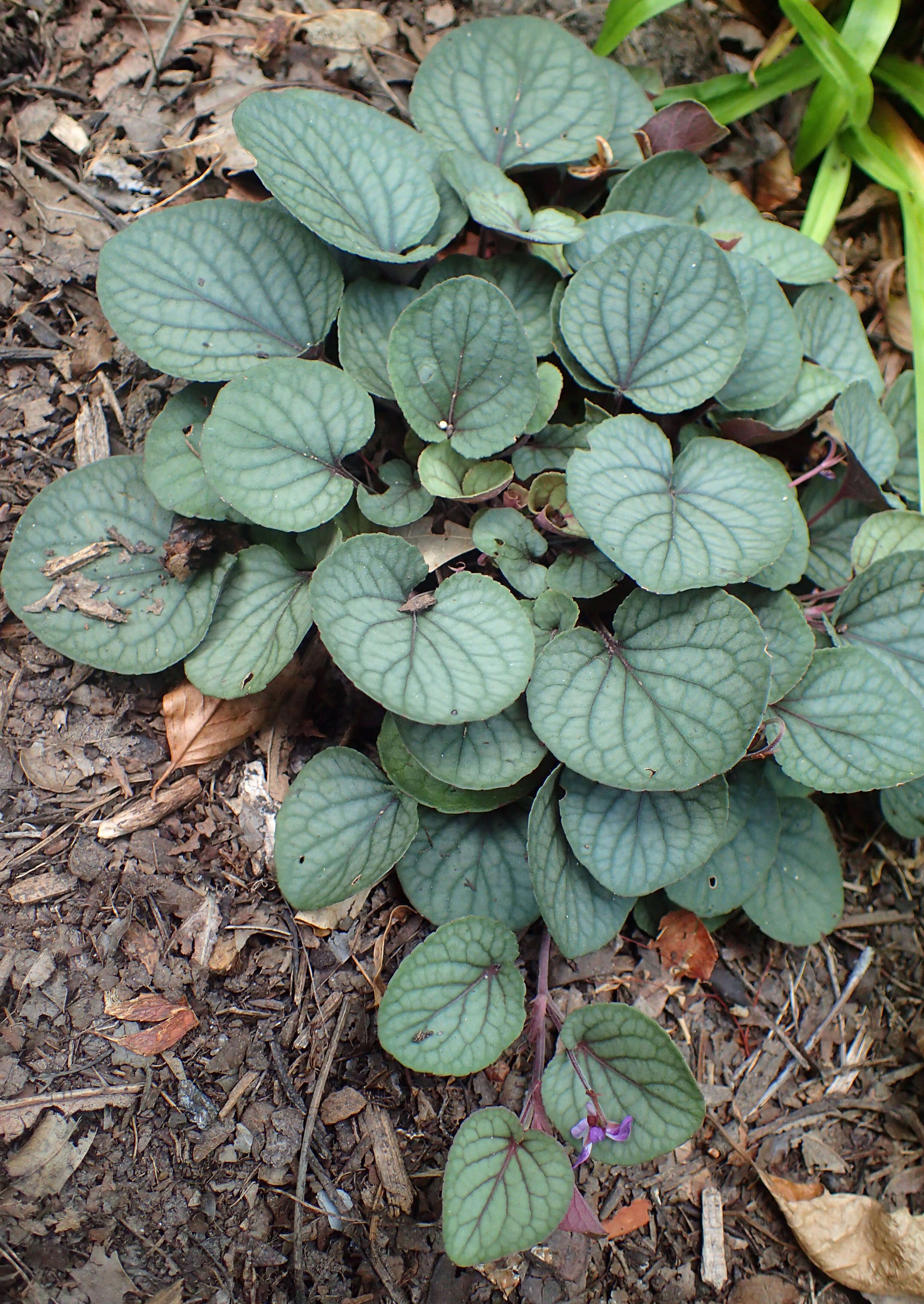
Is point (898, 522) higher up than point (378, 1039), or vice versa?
point (898, 522)

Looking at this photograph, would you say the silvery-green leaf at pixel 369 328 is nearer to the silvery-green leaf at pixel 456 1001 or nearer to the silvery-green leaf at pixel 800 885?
the silvery-green leaf at pixel 456 1001

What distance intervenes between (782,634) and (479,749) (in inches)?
32.7

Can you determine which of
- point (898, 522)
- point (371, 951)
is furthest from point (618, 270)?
point (371, 951)

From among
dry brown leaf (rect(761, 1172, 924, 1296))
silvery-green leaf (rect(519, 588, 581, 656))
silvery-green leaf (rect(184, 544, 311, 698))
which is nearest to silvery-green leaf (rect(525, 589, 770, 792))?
silvery-green leaf (rect(519, 588, 581, 656))

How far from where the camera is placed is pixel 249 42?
102 inches

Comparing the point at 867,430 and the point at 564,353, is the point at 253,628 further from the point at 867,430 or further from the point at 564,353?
the point at 867,430

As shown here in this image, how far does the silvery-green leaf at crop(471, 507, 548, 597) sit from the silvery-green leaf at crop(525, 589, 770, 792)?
0.67ft

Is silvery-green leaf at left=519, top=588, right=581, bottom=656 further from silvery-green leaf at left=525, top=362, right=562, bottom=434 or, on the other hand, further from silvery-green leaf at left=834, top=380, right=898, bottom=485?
silvery-green leaf at left=834, top=380, right=898, bottom=485

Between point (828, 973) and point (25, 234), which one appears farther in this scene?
point (828, 973)

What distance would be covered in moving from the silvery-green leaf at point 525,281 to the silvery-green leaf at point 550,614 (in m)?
0.68

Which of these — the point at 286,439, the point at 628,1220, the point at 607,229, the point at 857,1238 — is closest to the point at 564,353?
the point at 607,229

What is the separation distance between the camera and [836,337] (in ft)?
8.11

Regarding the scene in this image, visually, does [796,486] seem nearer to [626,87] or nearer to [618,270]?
[618,270]

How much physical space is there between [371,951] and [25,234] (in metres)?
2.20
